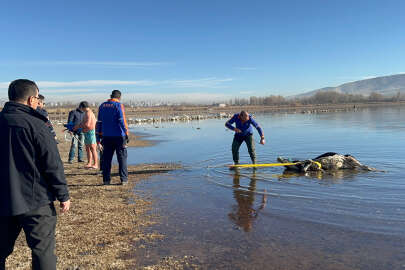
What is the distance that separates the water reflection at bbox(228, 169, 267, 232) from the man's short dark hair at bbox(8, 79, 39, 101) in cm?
373

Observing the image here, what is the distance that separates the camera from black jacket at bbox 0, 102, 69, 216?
285 cm

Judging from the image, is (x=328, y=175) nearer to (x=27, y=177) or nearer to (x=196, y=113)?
(x=27, y=177)

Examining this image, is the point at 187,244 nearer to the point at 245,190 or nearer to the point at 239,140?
the point at 245,190

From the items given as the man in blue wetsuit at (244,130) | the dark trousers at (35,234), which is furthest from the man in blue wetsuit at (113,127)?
the dark trousers at (35,234)

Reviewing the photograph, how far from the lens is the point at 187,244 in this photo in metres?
4.54

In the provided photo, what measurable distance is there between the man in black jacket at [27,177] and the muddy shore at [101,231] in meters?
1.03

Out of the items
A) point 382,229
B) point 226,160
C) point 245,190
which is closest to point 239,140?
point 226,160

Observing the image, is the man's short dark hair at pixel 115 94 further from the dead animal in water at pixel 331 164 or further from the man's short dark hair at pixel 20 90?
the dead animal in water at pixel 331 164

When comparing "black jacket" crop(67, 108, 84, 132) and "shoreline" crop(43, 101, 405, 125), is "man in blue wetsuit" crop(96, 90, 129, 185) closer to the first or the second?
"black jacket" crop(67, 108, 84, 132)

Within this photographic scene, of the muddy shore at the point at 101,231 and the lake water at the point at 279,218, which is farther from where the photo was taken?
the lake water at the point at 279,218

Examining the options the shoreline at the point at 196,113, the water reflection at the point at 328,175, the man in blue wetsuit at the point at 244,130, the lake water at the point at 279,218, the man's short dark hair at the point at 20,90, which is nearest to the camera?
the man's short dark hair at the point at 20,90

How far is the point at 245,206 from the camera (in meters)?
6.35

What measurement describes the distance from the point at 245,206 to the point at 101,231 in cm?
291

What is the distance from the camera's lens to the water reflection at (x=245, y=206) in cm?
541
